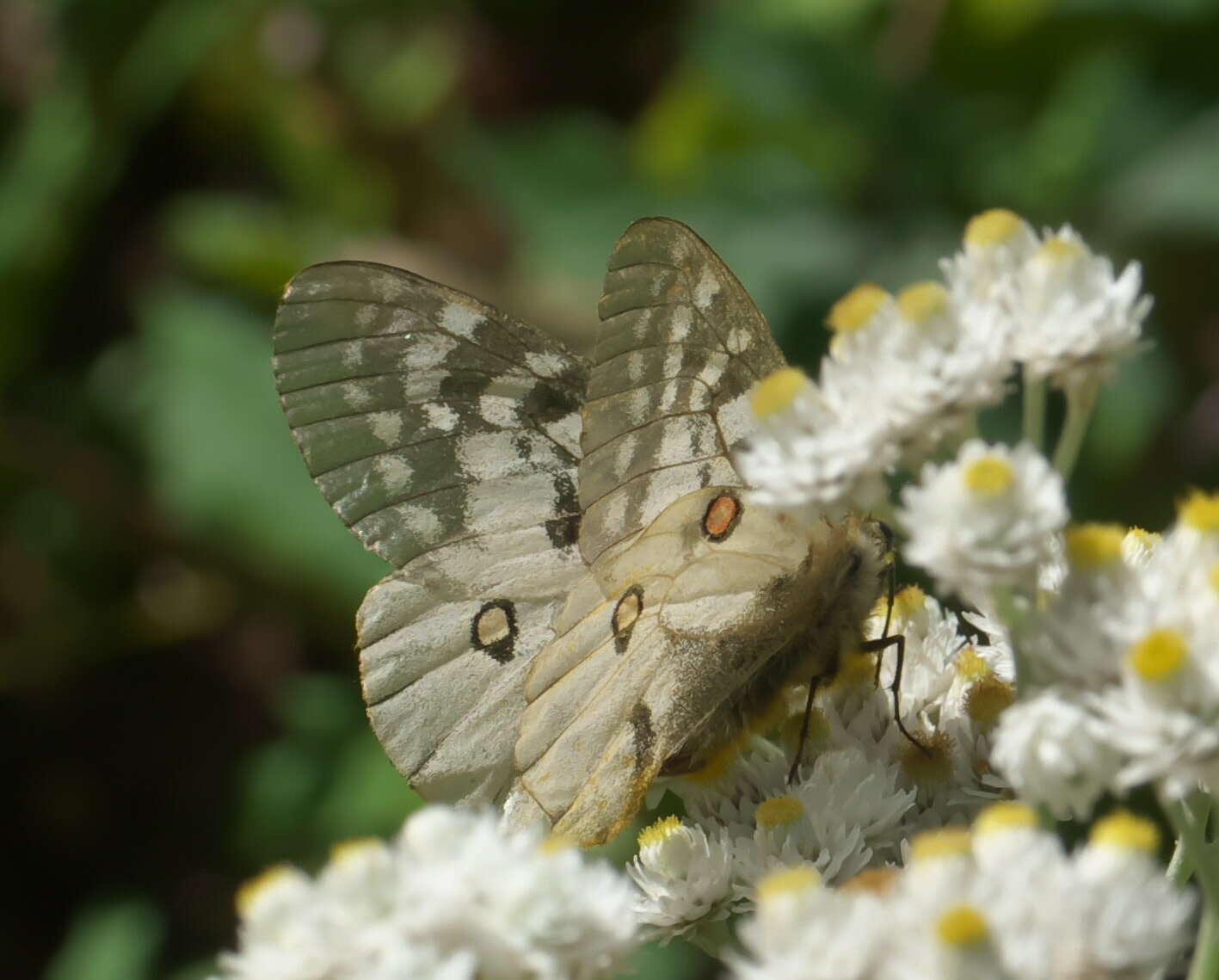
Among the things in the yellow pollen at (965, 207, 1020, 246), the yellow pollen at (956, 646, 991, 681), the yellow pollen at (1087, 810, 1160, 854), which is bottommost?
the yellow pollen at (1087, 810, 1160, 854)

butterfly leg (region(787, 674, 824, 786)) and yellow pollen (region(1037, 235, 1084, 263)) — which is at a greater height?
yellow pollen (region(1037, 235, 1084, 263))

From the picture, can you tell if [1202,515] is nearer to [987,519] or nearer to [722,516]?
[987,519]

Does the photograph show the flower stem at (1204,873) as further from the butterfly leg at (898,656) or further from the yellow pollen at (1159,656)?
the butterfly leg at (898,656)

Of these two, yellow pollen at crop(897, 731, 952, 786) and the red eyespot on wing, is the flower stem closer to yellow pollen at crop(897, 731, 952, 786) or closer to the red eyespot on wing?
yellow pollen at crop(897, 731, 952, 786)

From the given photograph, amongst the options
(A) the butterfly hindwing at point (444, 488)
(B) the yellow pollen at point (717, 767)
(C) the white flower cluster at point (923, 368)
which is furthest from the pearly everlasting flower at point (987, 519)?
(A) the butterfly hindwing at point (444, 488)

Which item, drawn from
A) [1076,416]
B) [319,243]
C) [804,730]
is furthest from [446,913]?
[319,243]

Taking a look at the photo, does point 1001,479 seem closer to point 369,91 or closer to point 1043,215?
point 1043,215

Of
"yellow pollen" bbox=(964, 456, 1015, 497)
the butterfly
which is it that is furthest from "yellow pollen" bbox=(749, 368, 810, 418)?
the butterfly
